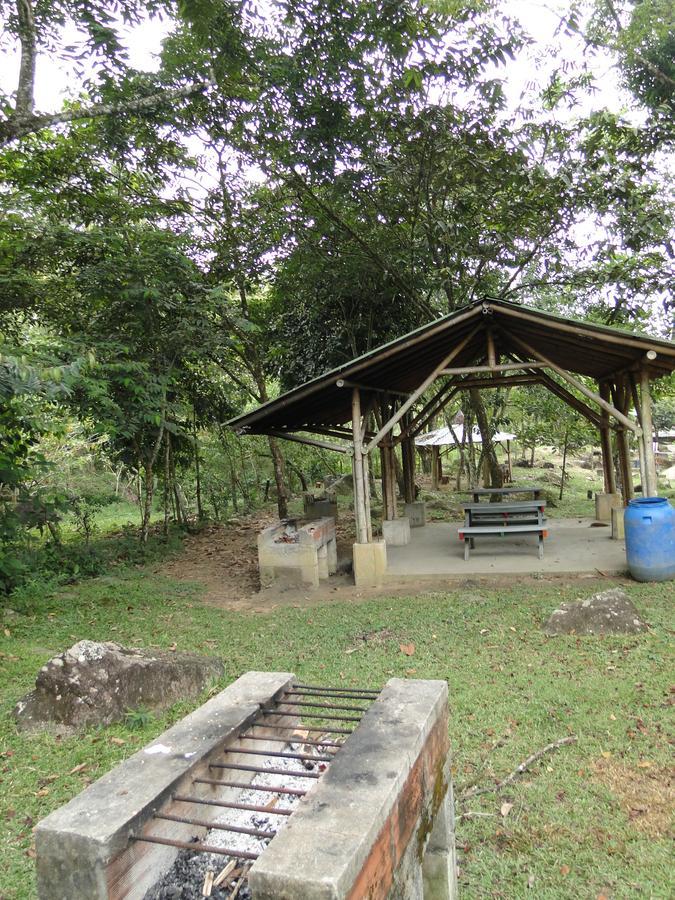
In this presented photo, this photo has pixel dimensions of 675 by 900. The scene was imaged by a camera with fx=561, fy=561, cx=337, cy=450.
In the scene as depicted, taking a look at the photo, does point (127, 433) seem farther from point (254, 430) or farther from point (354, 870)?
point (354, 870)

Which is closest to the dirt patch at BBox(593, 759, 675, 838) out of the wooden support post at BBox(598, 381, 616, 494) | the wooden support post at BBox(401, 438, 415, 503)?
the wooden support post at BBox(598, 381, 616, 494)

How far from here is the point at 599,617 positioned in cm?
573

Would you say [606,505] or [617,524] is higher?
[606,505]

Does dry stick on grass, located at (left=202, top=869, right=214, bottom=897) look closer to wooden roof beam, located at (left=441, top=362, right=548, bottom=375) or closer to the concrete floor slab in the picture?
the concrete floor slab

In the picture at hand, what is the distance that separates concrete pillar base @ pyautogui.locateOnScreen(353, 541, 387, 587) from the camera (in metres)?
8.53

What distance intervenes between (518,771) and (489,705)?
2.77 feet

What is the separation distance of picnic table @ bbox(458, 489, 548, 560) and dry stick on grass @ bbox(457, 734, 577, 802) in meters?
5.10

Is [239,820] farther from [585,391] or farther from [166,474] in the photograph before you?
[166,474]

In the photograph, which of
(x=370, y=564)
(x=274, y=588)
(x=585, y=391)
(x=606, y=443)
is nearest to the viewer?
(x=585, y=391)

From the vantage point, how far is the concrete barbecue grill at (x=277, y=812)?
1.55 meters

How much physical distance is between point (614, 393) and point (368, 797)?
10659 mm


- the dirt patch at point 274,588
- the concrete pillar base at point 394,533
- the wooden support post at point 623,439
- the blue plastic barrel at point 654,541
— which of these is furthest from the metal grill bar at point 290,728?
the wooden support post at point 623,439

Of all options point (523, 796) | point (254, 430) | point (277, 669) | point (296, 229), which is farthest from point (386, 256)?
point (523, 796)

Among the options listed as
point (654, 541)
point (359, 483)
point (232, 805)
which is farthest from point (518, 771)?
point (359, 483)
